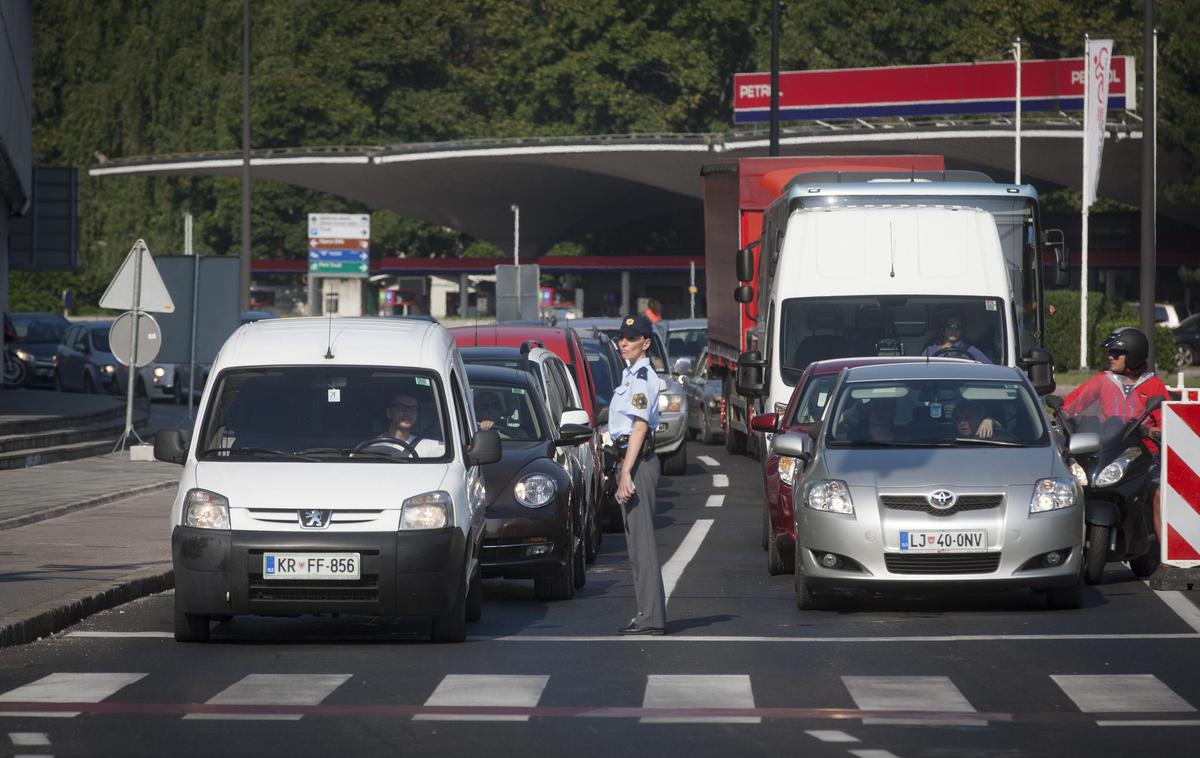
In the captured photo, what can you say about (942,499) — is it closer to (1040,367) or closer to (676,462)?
(1040,367)

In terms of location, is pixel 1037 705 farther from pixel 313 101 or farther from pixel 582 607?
pixel 313 101

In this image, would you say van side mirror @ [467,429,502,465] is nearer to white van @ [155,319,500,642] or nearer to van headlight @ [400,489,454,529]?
white van @ [155,319,500,642]

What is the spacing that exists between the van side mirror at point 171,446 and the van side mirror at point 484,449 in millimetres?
1584

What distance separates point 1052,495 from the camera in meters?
11.9

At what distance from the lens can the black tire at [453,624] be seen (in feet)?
35.3

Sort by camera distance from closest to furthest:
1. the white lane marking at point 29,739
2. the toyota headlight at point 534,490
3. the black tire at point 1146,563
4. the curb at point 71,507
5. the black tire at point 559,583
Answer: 1. the white lane marking at point 29,739
2. the toyota headlight at point 534,490
3. the black tire at point 559,583
4. the black tire at point 1146,563
5. the curb at point 71,507

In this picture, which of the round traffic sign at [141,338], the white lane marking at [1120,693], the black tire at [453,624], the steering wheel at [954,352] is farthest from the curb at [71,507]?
the white lane marking at [1120,693]

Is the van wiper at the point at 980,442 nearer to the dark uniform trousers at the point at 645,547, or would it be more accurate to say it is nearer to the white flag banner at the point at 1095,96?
the dark uniform trousers at the point at 645,547

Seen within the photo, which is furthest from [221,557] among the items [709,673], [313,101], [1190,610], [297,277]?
[297,277]

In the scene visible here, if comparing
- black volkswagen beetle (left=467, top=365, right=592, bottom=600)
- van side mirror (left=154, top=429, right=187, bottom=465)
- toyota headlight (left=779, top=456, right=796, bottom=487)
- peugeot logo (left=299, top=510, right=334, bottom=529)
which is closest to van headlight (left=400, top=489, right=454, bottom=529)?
peugeot logo (left=299, top=510, right=334, bottom=529)

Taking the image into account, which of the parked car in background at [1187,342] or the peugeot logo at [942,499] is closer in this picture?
the peugeot logo at [942,499]

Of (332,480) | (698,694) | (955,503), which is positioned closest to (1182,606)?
(955,503)

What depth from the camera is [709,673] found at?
979cm

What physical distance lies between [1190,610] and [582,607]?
3710mm
